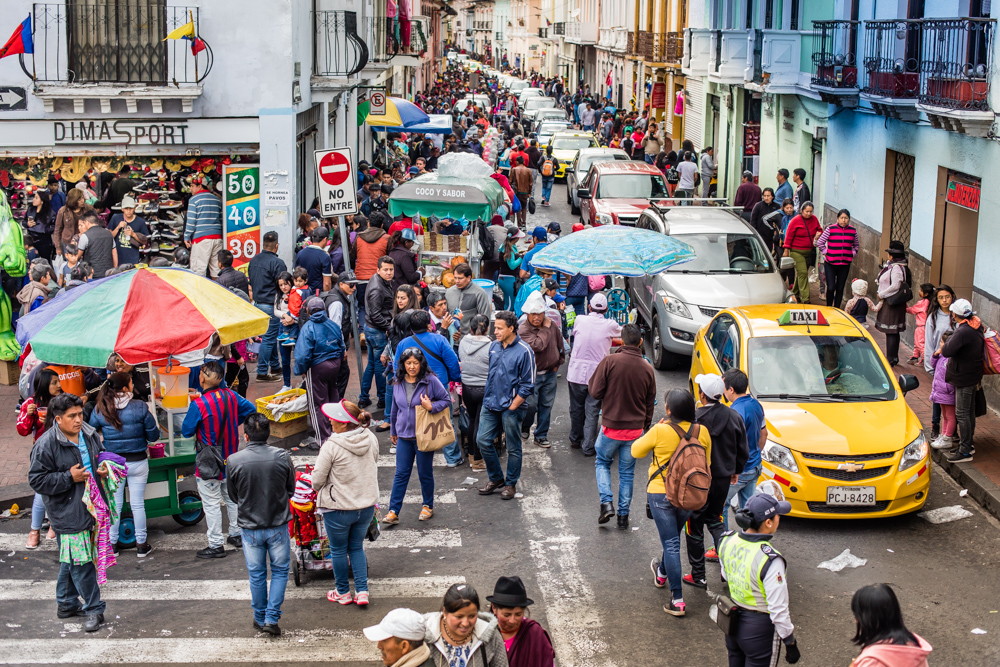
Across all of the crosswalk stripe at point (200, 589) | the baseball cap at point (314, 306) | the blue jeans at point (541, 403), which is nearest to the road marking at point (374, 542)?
the crosswalk stripe at point (200, 589)

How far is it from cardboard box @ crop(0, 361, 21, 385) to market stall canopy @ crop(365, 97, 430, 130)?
583 inches

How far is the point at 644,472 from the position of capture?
37.2ft

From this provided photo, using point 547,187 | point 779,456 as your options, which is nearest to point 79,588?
point 779,456

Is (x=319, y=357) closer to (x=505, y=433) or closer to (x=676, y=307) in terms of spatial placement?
(x=505, y=433)

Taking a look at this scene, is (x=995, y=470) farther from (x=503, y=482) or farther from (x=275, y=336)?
(x=275, y=336)

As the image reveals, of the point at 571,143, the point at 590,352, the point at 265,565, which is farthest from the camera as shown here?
the point at 571,143

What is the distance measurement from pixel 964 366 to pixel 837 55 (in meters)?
9.90

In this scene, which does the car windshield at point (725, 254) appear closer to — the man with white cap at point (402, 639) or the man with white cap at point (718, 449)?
the man with white cap at point (718, 449)

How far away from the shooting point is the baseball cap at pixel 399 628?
204 inches

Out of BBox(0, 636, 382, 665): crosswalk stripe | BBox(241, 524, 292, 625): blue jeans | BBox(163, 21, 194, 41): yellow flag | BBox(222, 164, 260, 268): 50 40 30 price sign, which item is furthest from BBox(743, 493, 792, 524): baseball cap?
BBox(222, 164, 260, 268): 50 40 30 price sign

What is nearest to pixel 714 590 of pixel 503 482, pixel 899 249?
pixel 503 482

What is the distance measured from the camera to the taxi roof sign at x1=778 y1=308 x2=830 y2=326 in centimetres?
1112

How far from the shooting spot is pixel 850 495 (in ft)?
31.0

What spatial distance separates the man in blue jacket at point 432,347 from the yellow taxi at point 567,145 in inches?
902
